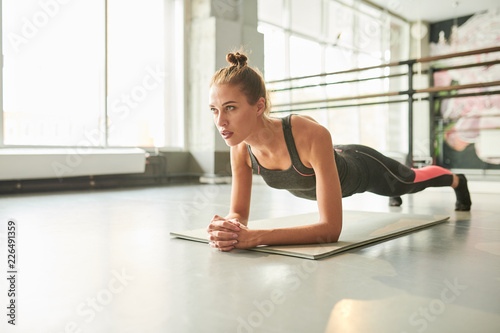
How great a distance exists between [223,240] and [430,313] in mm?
667

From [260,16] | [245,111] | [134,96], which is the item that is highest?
[260,16]

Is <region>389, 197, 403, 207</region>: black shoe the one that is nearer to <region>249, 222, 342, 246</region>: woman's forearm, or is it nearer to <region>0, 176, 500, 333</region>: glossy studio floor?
<region>0, 176, 500, 333</region>: glossy studio floor

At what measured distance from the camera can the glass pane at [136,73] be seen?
4.82 m

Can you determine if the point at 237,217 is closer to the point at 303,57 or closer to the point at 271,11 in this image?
the point at 271,11

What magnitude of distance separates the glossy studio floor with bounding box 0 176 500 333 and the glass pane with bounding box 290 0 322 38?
5621 mm

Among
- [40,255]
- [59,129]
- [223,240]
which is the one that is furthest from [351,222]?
[59,129]

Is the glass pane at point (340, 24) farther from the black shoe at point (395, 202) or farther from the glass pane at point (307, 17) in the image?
the black shoe at point (395, 202)

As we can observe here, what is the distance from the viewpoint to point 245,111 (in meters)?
1.32

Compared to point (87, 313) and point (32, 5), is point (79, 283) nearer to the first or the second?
point (87, 313)

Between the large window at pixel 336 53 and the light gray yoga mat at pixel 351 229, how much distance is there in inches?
144

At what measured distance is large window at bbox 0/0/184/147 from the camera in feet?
13.3

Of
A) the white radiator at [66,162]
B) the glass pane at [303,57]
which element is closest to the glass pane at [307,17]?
the glass pane at [303,57]

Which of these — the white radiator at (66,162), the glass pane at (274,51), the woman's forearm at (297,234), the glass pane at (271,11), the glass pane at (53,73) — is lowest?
the woman's forearm at (297,234)

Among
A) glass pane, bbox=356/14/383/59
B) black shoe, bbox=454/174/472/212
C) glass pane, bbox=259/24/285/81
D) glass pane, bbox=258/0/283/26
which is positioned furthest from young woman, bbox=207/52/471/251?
glass pane, bbox=356/14/383/59
